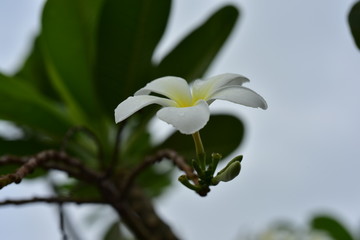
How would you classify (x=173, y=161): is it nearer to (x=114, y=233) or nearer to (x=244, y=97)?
(x=244, y=97)

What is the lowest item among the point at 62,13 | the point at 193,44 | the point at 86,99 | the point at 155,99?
the point at 155,99

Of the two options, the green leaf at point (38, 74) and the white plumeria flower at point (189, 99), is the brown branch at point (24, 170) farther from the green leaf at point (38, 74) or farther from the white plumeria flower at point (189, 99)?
the green leaf at point (38, 74)

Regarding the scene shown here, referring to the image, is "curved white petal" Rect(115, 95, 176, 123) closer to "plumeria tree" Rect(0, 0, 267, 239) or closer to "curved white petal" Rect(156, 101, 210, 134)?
"curved white petal" Rect(156, 101, 210, 134)

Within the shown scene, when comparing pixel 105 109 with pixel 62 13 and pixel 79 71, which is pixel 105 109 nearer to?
pixel 79 71

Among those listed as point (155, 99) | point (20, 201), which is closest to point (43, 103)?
point (20, 201)

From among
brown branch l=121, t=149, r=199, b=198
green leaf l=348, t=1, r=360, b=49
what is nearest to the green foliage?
brown branch l=121, t=149, r=199, b=198
